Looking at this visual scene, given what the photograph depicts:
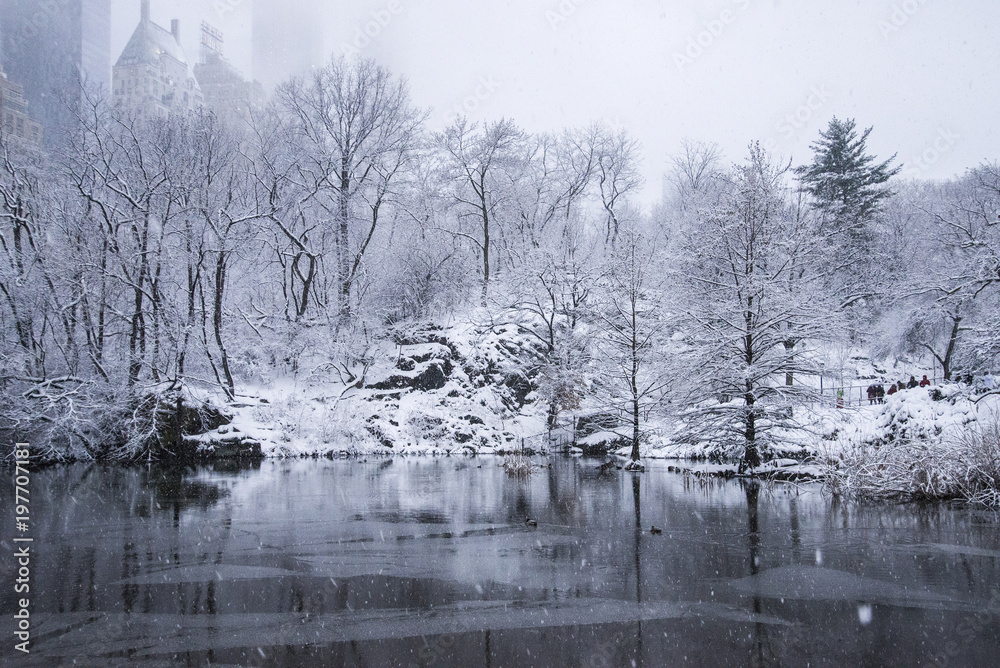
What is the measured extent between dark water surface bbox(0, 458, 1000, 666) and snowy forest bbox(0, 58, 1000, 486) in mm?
7419

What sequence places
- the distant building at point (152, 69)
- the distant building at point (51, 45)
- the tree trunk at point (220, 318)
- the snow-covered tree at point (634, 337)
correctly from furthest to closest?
the distant building at point (152, 69)
the distant building at point (51, 45)
the tree trunk at point (220, 318)
the snow-covered tree at point (634, 337)

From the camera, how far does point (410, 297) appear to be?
38688mm

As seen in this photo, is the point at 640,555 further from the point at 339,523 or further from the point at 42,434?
the point at 42,434

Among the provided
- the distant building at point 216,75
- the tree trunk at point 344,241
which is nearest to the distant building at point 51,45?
the tree trunk at point 344,241

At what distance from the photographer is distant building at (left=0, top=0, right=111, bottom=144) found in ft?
187

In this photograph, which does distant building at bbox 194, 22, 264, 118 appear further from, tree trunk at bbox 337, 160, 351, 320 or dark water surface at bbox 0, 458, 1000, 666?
Answer: dark water surface at bbox 0, 458, 1000, 666

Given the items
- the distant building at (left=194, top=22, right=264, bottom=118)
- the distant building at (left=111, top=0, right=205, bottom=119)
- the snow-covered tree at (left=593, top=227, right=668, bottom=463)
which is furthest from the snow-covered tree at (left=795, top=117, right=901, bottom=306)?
the distant building at (left=194, top=22, right=264, bottom=118)

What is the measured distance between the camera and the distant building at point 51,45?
57.1m

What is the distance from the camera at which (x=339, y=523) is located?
12.8 metres

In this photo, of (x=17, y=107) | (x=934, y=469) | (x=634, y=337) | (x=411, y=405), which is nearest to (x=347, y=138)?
(x=411, y=405)

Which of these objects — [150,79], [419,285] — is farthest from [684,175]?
[150,79]

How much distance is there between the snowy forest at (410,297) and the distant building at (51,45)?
7.67m

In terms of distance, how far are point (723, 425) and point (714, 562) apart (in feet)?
34.7

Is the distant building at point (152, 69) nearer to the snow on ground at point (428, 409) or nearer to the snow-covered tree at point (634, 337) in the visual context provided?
the snow on ground at point (428, 409)
